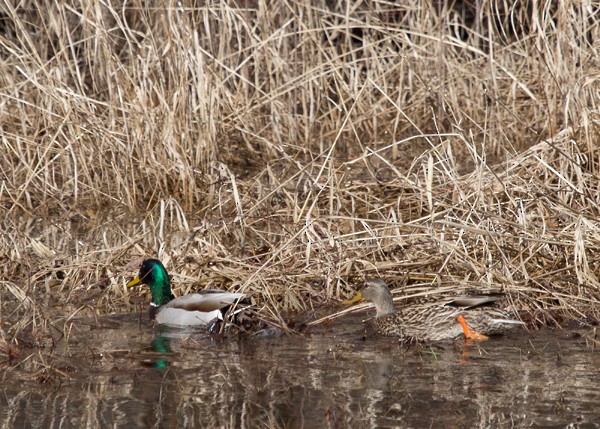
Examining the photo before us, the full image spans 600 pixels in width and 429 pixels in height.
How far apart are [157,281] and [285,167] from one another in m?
2.59

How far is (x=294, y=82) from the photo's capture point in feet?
33.9

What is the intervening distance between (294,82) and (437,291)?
13.3ft

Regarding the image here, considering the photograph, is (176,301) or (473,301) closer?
(473,301)

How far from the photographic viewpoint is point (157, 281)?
6.94 meters

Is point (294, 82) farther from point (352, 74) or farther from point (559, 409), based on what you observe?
point (559, 409)

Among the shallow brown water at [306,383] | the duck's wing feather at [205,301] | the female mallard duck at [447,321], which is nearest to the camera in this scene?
the shallow brown water at [306,383]

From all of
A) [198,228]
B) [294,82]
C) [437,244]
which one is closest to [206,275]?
[198,228]

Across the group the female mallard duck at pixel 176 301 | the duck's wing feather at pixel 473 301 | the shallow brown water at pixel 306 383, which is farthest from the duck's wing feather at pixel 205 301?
the duck's wing feather at pixel 473 301

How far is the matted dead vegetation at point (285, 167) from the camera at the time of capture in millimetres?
6879

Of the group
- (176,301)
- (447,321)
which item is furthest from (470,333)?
(176,301)

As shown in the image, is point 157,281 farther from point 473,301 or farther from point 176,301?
point 473,301

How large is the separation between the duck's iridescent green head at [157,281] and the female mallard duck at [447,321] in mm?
1257

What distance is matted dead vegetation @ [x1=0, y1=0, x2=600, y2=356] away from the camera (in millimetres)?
6879

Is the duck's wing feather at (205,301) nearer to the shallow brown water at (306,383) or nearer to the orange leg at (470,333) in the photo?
the shallow brown water at (306,383)
